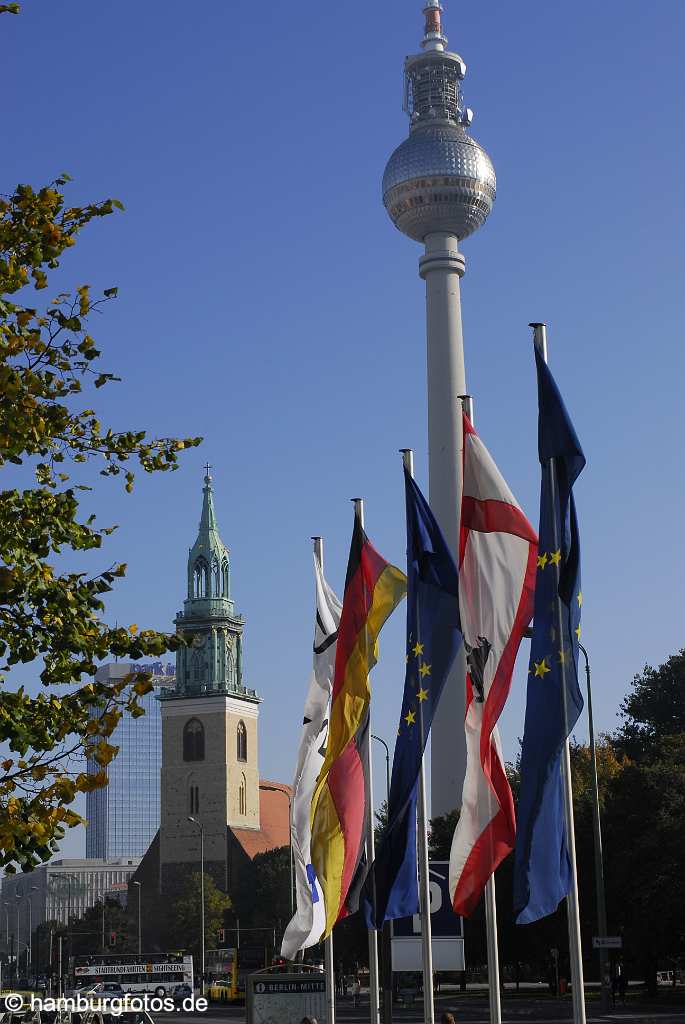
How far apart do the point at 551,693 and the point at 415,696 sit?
16.5 feet

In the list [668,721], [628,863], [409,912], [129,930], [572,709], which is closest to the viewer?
[572,709]

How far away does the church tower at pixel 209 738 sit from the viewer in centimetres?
15350

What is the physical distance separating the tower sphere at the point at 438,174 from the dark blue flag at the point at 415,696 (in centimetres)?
12655

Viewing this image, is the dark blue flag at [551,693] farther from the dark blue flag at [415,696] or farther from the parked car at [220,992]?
the parked car at [220,992]

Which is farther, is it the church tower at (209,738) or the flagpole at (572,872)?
the church tower at (209,738)

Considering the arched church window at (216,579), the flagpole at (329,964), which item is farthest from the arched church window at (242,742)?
the flagpole at (329,964)

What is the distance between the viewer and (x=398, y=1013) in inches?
2530

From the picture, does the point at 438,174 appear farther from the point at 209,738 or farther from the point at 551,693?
the point at 551,693

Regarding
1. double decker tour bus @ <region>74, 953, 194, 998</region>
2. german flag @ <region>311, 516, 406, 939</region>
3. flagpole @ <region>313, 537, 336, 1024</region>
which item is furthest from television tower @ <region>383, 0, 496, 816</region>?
german flag @ <region>311, 516, 406, 939</region>

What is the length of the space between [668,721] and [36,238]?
3570 inches

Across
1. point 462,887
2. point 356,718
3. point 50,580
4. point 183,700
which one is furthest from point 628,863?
point 183,700

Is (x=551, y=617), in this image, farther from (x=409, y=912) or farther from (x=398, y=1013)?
(x=398, y=1013)

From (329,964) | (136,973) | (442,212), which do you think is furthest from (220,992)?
(442,212)

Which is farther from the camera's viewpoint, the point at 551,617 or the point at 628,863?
the point at 628,863
